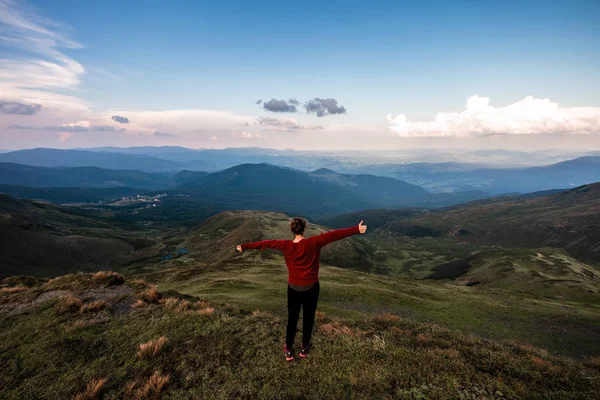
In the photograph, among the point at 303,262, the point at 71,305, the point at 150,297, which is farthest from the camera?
the point at 150,297

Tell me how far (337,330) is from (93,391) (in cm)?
974

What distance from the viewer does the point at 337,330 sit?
13258mm

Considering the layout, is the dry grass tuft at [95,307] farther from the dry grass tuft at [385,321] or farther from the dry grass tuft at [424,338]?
the dry grass tuft at [424,338]

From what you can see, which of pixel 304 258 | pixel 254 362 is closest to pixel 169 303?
pixel 254 362

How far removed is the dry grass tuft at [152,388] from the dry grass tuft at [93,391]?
1.48 metres

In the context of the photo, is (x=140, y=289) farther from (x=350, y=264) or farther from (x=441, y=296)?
(x=350, y=264)

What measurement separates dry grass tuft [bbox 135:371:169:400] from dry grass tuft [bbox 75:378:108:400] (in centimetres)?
148

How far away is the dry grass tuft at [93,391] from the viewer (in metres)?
9.49

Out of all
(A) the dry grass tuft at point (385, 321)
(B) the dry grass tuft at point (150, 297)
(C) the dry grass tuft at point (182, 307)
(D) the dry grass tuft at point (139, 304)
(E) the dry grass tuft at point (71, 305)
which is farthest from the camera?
(B) the dry grass tuft at point (150, 297)

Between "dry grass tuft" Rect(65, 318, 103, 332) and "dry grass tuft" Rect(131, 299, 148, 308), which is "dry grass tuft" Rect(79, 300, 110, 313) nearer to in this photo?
"dry grass tuft" Rect(131, 299, 148, 308)

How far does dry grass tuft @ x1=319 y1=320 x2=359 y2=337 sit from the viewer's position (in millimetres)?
12938

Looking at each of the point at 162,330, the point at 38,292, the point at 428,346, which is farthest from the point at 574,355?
the point at 38,292

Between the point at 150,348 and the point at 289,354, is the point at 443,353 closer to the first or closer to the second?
the point at 289,354

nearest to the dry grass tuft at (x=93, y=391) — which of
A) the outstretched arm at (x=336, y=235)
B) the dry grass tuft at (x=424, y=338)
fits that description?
the outstretched arm at (x=336, y=235)
